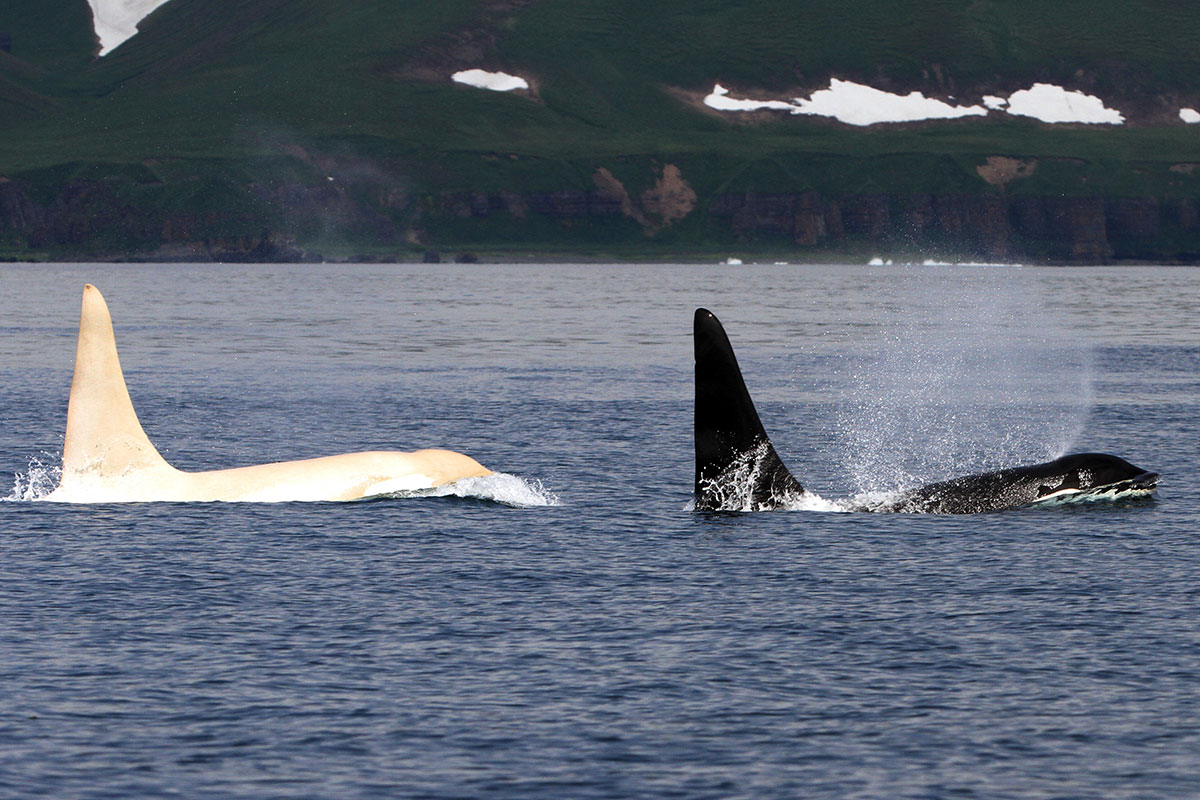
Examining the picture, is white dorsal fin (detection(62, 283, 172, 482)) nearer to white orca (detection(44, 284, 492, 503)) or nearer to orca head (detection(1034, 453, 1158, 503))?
white orca (detection(44, 284, 492, 503))

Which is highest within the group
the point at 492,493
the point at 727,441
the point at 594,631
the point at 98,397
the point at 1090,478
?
the point at 98,397

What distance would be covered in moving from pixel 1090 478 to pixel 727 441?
7863 millimetres

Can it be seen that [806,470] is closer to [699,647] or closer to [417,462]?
[417,462]

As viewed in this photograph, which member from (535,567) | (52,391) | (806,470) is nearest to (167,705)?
(535,567)

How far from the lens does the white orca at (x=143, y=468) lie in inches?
1319

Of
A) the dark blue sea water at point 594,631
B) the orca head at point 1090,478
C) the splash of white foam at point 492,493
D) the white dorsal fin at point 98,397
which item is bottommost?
the dark blue sea water at point 594,631

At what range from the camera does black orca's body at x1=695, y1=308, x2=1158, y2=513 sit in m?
31.8

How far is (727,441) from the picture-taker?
107 ft

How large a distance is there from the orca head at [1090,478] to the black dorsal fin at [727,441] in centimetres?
503

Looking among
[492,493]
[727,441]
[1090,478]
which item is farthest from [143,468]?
[1090,478]

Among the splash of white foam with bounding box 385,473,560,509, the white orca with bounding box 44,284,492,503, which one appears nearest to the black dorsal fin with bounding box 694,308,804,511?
the splash of white foam with bounding box 385,473,560,509

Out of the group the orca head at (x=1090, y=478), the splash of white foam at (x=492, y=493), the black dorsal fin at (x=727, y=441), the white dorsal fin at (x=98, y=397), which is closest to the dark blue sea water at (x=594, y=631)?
the splash of white foam at (x=492, y=493)

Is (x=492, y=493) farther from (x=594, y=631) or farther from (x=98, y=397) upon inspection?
(x=594, y=631)

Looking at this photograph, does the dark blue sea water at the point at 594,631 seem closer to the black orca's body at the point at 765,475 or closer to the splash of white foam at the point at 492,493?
the splash of white foam at the point at 492,493
